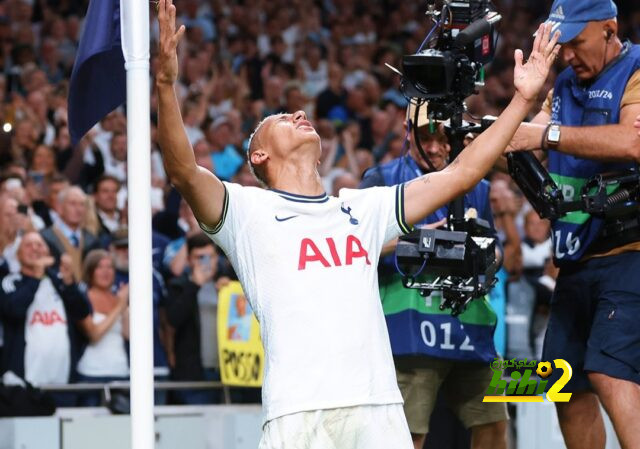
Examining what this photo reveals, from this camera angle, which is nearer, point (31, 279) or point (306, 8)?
point (31, 279)

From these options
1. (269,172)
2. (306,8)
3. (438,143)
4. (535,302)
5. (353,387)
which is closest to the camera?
(353,387)

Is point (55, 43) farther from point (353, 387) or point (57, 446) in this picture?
point (353, 387)

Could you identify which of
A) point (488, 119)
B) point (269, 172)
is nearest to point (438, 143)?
point (488, 119)

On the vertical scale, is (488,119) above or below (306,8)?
below

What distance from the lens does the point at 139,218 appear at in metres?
4.91

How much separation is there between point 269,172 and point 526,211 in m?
7.58

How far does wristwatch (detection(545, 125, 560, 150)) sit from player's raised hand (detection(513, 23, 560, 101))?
707mm

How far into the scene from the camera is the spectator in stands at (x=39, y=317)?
8.66m

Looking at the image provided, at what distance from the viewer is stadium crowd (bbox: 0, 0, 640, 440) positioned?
29.4 feet

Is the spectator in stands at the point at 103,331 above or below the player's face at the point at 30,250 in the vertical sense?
below

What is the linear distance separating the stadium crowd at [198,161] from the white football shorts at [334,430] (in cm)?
213

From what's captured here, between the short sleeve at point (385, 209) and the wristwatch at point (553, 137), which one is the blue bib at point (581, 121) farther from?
the short sleeve at point (385, 209)

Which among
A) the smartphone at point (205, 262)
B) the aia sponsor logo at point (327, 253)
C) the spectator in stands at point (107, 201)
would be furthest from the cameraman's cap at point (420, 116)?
the spectator in stands at point (107, 201)

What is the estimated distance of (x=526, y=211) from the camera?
1250 centimetres
